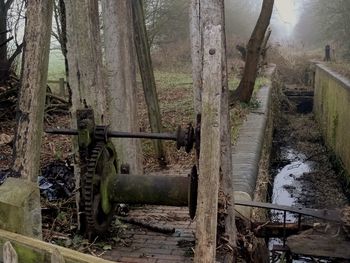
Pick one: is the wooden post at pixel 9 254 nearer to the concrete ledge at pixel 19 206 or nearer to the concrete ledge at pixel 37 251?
the concrete ledge at pixel 37 251

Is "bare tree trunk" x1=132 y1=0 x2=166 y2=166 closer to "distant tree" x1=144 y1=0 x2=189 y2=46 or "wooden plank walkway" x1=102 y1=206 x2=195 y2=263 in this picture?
"wooden plank walkway" x1=102 y1=206 x2=195 y2=263

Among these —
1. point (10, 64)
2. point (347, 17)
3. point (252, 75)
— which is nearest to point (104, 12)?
point (10, 64)

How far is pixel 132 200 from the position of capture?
432cm

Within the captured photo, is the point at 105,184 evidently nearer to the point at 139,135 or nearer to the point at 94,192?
the point at 94,192

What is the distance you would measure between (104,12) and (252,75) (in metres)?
8.23

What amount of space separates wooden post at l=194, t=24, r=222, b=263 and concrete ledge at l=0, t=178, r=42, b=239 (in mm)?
878

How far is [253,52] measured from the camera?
507 inches

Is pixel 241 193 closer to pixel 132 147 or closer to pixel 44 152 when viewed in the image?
pixel 132 147

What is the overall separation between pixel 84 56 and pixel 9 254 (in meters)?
2.37

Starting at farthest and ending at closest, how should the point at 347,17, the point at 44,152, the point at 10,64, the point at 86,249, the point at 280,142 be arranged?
the point at 347,17 → the point at 280,142 → the point at 10,64 → the point at 44,152 → the point at 86,249

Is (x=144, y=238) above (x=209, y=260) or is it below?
below

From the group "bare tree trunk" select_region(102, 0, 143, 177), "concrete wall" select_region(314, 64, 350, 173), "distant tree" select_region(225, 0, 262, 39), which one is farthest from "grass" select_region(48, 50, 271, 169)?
"distant tree" select_region(225, 0, 262, 39)

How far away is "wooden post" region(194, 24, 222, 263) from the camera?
2775mm

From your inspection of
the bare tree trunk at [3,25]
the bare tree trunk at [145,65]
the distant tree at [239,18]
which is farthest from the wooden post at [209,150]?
the distant tree at [239,18]
